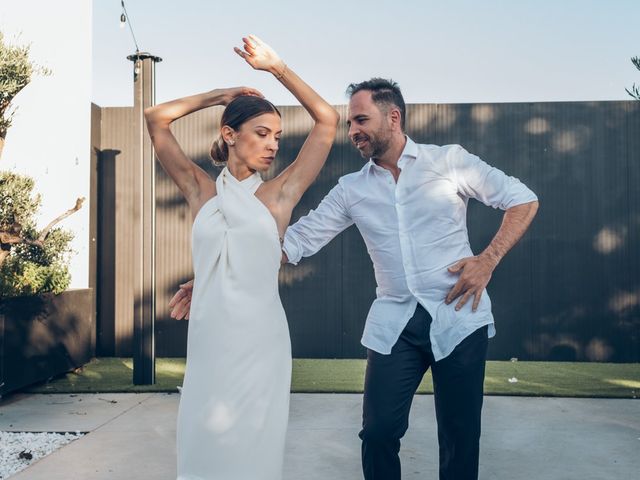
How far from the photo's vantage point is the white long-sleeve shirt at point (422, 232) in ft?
9.73

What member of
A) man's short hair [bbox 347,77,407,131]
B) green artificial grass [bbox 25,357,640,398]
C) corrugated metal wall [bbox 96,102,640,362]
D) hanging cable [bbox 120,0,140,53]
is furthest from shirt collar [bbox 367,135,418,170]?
corrugated metal wall [bbox 96,102,640,362]

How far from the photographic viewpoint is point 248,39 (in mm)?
2422

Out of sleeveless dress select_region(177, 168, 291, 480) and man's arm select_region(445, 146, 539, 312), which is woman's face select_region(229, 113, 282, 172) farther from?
man's arm select_region(445, 146, 539, 312)

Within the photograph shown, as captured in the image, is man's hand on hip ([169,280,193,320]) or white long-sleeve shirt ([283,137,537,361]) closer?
man's hand on hip ([169,280,193,320])

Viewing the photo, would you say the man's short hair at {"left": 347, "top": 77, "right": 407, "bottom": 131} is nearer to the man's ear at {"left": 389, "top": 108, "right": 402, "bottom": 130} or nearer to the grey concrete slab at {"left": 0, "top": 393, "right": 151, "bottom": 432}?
the man's ear at {"left": 389, "top": 108, "right": 402, "bottom": 130}

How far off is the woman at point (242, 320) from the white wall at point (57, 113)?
6.50 metres

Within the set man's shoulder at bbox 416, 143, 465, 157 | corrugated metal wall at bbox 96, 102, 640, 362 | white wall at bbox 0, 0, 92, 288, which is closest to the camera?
man's shoulder at bbox 416, 143, 465, 157

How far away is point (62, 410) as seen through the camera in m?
6.18

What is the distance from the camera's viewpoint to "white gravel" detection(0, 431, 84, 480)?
4559 mm

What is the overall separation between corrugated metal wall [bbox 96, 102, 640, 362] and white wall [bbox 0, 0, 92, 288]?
247cm

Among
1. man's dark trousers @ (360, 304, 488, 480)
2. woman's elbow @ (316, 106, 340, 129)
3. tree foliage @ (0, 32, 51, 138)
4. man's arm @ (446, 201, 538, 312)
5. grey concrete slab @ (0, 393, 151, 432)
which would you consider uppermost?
tree foliage @ (0, 32, 51, 138)

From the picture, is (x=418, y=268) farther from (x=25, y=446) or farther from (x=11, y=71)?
(x=11, y=71)

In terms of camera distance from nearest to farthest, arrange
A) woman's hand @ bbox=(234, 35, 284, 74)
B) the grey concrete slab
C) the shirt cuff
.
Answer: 1. woman's hand @ bbox=(234, 35, 284, 74)
2. the shirt cuff
3. the grey concrete slab

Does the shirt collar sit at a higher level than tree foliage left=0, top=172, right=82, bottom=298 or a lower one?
higher
